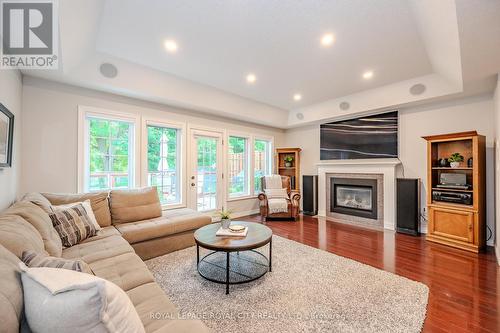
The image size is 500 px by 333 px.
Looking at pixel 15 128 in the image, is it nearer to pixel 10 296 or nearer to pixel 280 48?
pixel 10 296

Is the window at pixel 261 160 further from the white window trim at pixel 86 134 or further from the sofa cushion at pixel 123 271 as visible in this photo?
the sofa cushion at pixel 123 271

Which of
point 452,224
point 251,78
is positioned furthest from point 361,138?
point 251,78

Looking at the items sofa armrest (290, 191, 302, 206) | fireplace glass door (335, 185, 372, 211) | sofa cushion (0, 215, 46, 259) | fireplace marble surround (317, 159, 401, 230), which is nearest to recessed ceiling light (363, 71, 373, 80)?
fireplace marble surround (317, 159, 401, 230)

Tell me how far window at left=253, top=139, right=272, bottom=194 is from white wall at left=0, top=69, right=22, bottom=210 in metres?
4.30

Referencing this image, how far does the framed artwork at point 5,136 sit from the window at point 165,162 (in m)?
1.88

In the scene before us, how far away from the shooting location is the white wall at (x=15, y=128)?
7.11 feet

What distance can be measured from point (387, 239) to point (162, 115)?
4.60 m

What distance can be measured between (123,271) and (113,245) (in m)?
0.66

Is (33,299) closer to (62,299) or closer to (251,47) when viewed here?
(62,299)

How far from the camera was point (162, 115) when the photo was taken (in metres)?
4.16

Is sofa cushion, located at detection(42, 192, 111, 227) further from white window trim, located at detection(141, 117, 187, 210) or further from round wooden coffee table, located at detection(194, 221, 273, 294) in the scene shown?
round wooden coffee table, located at detection(194, 221, 273, 294)

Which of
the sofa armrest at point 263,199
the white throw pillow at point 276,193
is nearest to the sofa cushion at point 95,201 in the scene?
the sofa armrest at point 263,199

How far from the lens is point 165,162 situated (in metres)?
4.33

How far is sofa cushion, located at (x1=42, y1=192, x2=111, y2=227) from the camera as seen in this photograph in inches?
106
